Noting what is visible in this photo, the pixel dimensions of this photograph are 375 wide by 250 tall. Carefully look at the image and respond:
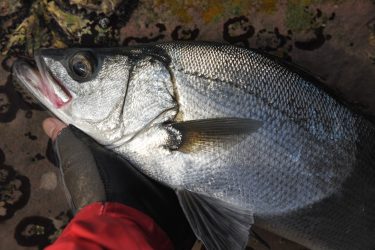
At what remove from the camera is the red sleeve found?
5.04 ft

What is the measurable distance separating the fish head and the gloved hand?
0.10 meters

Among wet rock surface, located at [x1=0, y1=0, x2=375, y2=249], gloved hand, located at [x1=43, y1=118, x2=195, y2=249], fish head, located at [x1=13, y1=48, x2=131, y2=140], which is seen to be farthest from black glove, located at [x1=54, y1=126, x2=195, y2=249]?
wet rock surface, located at [x1=0, y1=0, x2=375, y2=249]

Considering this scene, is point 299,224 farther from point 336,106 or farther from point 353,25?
point 353,25

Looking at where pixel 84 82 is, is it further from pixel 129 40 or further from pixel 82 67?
pixel 129 40

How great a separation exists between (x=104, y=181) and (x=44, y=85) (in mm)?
481

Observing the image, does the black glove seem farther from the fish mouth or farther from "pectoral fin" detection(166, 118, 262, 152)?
"pectoral fin" detection(166, 118, 262, 152)

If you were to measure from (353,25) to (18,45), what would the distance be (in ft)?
5.56

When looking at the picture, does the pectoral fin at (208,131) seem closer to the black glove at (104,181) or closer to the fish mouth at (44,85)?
the black glove at (104,181)

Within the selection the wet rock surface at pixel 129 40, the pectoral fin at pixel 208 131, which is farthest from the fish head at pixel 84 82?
the wet rock surface at pixel 129 40

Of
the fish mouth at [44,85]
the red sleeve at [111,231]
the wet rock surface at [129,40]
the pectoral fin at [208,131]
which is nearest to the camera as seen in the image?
the red sleeve at [111,231]

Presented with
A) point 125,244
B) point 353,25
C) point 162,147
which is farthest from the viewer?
point 353,25

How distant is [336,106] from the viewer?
187 centimetres

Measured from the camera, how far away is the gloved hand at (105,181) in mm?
1860

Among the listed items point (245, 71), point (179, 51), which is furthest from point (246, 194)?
point (179, 51)
